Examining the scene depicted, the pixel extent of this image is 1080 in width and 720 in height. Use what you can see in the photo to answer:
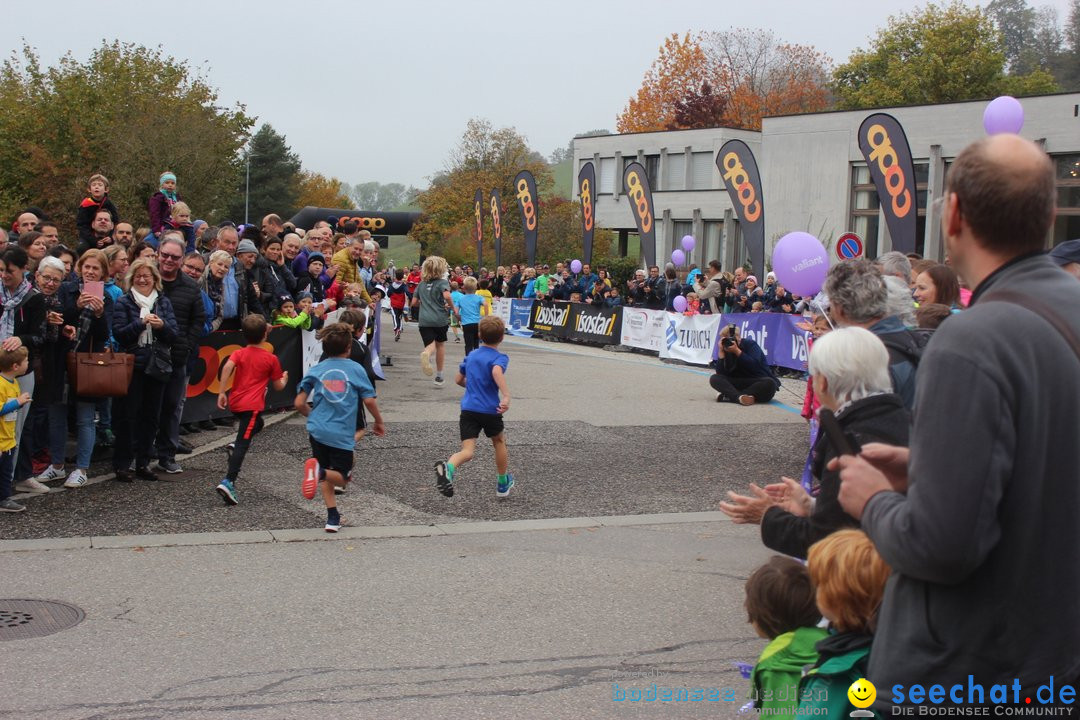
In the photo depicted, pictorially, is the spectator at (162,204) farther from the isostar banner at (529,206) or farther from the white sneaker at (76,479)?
the isostar banner at (529,206)

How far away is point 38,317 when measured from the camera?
8.41m

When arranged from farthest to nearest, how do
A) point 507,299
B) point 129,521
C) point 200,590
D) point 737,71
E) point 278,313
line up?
point 737,71 → point 507,299 → point 278,313 → point 129,521 → point 200,590

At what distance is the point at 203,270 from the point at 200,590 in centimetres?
498

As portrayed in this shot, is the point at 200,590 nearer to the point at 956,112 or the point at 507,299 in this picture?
the point at 507,299

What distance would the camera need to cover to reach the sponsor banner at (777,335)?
18.4m

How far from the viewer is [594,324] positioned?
26266mm

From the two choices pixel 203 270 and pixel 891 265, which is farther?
pixel 203 270

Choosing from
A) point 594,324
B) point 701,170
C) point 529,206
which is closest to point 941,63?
point 701,170

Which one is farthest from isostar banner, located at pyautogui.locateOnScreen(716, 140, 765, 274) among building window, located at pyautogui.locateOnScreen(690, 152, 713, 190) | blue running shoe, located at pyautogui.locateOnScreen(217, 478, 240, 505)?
building window, located at pyautogui.locateOnScreen(690, 152, 713, 190)

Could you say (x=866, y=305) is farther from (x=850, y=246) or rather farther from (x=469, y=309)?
(x=850, y=246)

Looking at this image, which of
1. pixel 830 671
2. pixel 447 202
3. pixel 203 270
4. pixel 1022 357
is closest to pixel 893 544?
pixel 1022 357

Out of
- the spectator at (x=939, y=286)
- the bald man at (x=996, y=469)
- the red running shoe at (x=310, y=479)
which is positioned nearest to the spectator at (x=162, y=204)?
the red running shoe at (x=310, y=479)

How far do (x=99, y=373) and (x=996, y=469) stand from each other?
796 cm

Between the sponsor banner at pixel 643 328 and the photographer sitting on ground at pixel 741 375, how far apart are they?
23.2 ft
